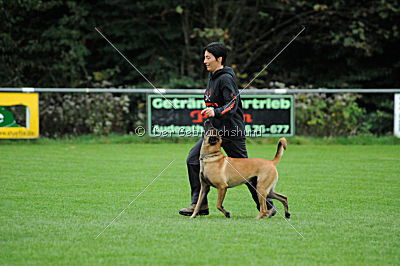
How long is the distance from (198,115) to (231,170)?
886cm

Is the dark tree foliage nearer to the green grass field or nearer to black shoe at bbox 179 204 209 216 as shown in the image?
the green grass field

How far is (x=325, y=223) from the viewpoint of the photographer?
23.4 feet

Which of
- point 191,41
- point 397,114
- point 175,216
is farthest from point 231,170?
point 191,41

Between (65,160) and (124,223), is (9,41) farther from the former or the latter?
(124,223)

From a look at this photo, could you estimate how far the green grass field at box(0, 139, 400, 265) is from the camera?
18.4 feet

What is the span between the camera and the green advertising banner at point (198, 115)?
1612cm

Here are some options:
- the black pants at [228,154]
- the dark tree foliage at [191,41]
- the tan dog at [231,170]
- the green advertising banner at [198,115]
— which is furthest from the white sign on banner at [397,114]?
the tan dog at [231,170]

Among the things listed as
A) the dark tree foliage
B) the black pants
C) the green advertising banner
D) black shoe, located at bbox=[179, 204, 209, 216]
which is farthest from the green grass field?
the dark tree foliage

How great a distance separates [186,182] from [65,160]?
3.49m

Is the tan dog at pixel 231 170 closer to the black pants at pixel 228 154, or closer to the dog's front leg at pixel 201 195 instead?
the dog's front leg at pixel 201 195

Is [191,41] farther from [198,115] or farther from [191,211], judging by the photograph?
[191,211]

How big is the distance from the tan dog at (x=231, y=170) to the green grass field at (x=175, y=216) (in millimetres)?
341

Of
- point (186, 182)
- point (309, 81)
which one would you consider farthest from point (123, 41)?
point (186, 182)

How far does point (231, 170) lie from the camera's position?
725cm
